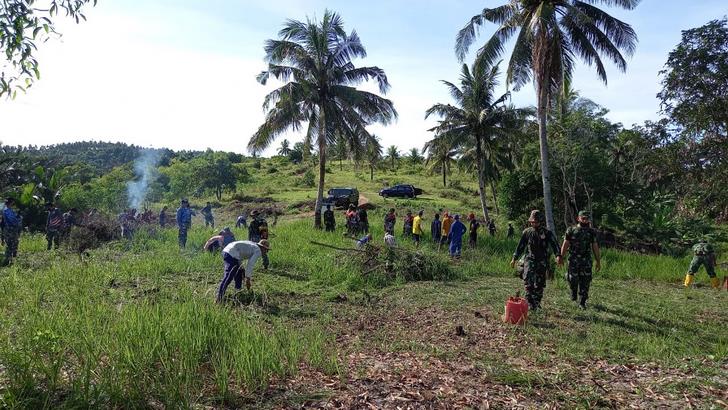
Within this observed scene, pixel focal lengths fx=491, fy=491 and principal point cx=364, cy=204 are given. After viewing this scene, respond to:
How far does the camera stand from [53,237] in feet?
49.3

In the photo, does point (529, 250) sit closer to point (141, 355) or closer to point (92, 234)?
point (141, 355)

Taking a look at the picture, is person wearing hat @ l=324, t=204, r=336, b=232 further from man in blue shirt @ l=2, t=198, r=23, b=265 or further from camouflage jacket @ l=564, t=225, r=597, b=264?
camouflage jacket @ l=564, t=225, r=597, b=264

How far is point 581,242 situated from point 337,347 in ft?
15.4

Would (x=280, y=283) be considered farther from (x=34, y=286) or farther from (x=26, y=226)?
(x=26, y=226)

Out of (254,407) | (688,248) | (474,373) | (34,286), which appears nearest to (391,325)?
(474,373)

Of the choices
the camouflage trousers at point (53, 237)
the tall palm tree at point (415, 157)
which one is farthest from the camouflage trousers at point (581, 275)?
the tall palm tree at point (415, 157)

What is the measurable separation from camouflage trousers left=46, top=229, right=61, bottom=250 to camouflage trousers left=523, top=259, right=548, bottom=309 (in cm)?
1368

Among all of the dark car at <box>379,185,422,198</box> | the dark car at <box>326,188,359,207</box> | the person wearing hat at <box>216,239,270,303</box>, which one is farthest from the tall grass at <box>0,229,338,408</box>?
the dark car at <box>379,185,422,198</box>

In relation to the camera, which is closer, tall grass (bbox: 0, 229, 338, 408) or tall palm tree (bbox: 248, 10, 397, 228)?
tall grass (bbox: 0, 229, 338, 408)

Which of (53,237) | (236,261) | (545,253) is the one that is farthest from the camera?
(53,237)

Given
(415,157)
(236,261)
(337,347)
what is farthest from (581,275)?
(415,157)

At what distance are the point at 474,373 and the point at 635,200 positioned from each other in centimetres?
2692

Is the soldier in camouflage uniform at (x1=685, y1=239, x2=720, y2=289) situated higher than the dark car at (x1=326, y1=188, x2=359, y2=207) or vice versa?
the dark car at (x1=326, y1=188, x2=359, y2=207)

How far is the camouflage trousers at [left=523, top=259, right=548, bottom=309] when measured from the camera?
8.12 m
